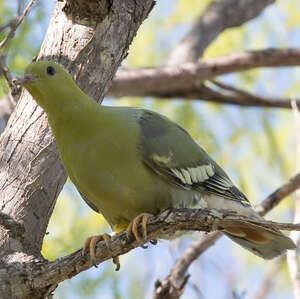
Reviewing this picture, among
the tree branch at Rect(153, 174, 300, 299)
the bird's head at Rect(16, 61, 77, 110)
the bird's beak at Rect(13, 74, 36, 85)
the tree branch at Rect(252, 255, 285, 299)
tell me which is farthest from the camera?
the tree branch at Rect(252, 255, 285, 299)

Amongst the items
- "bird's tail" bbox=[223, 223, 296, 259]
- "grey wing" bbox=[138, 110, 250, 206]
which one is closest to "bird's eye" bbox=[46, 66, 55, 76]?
"grey wing" bbox=[138, 110, 250, 206]

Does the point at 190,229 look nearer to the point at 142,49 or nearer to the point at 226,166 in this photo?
the point at 226,166

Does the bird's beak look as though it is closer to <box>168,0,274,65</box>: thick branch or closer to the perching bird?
the perching bird

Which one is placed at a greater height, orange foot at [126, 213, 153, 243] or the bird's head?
the bird's head

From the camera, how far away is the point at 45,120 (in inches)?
173

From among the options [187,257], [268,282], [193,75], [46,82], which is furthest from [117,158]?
[268,282]

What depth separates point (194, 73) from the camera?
7.09 metres

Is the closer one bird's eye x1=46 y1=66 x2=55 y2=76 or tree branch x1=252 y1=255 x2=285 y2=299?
bird's eye x1=46 y1=66 x2=55 y2=76

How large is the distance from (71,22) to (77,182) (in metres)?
1.11

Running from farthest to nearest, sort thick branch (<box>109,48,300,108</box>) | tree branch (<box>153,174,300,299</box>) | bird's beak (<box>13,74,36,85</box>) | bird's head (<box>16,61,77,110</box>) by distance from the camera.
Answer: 1. thick branch (<box>109,48,300,108</box>)
2. tree branch (<box>153,174,300,299</box>)
3. bird's head (<box>16,61,77,110</box>)
4. bird's beak (<box>13,74,36,85</box>)

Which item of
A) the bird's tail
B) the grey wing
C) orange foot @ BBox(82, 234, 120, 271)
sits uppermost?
the grey wing

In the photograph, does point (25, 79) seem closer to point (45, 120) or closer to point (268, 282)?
point (45, 120)

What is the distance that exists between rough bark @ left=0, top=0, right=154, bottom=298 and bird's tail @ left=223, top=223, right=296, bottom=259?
123cm

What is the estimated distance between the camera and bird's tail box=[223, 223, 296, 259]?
4.43 m
